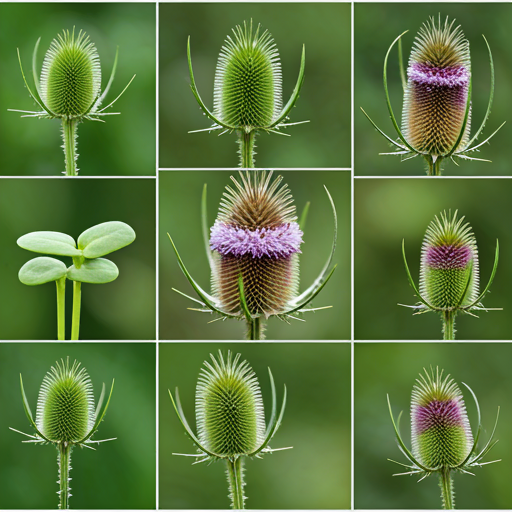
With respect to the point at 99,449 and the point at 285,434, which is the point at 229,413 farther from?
the point at 99,449

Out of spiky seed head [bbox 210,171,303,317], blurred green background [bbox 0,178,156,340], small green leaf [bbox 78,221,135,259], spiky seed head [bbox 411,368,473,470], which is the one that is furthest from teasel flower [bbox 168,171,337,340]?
spiky seed head [bbox 411,368,473,470]

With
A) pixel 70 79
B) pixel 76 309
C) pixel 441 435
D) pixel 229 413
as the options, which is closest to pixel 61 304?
pixel 76 309

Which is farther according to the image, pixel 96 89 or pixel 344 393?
pixel 344 393

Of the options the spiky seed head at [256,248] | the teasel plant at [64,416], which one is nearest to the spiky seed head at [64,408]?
the teasel plant at [64,416]

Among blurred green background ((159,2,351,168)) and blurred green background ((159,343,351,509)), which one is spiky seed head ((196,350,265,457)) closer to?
blurred green background ((159,343,351,509))

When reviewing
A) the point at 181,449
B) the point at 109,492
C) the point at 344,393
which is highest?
the point at 344,393

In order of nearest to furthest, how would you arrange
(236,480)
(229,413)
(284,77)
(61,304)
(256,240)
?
(256,240)
(229,413)
(236,480)
(61,304)
(284,77)

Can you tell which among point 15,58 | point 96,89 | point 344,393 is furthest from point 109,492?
point 15,58

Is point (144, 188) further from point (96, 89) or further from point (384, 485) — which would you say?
point (384, 485)
